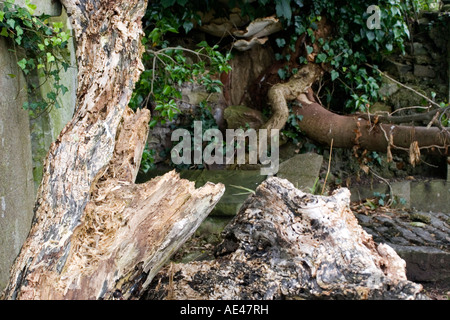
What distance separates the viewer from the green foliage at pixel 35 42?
2.30m

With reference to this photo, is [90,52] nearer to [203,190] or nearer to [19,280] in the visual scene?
[203,190]

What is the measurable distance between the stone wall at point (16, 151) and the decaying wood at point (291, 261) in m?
1.52

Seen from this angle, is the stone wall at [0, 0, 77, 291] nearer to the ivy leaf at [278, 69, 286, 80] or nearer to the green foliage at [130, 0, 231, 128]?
the green foliage at [130, 0, 231, 128]

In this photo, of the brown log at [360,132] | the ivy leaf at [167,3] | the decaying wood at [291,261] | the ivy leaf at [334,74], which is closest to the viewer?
the decaying wood at [291,261]

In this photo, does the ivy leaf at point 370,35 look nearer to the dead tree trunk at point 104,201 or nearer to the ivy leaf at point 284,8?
the ivy leaf at point 284,8

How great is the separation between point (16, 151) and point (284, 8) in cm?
285

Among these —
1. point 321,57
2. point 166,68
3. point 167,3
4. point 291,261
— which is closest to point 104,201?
point 291,261

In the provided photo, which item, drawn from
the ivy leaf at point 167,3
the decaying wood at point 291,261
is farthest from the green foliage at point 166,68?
the decaying wood at point 291,261

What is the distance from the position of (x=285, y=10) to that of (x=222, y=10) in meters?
0.69

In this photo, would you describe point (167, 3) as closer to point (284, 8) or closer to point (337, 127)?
point (284, 8)

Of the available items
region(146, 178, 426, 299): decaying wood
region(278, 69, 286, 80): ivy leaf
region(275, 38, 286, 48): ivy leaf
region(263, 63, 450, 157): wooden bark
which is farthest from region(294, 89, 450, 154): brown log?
region(146, 178, 426, 299): decaying wood

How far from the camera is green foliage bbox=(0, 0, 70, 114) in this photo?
2.30 metres

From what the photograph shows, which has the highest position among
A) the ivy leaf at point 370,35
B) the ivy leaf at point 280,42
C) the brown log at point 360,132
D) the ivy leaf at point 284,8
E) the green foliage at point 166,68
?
the ivy leaf at point 284,8
